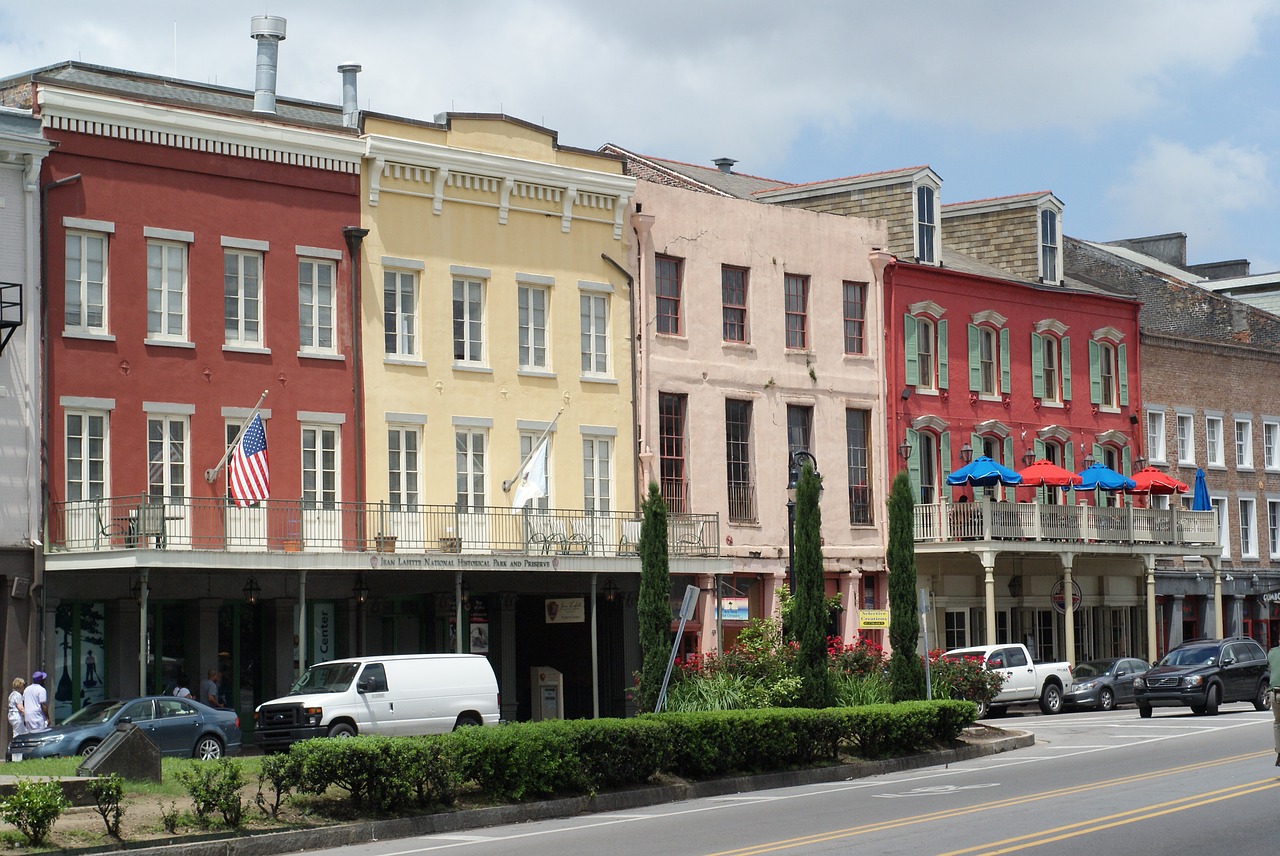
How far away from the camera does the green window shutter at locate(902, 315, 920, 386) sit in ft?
153

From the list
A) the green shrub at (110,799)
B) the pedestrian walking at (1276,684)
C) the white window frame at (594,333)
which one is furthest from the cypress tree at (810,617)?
the green shrub at (110,799)

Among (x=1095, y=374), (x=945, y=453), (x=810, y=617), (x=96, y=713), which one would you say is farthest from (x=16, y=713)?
(x=1095, y=374)

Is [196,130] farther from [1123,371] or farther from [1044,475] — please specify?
[1123,371]

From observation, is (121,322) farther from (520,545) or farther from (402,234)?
(520,545)

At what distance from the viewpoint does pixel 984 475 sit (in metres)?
45.8

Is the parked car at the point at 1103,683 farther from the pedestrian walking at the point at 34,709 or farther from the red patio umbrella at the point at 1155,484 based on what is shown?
the pedestrian walking at the point at 34,709

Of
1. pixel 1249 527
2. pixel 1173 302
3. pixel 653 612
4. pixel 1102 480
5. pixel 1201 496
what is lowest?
pixel 653 612

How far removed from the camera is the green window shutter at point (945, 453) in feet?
156

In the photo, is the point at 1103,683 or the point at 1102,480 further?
the point at 1102,480

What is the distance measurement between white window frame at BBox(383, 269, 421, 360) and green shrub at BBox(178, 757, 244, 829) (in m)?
16.9

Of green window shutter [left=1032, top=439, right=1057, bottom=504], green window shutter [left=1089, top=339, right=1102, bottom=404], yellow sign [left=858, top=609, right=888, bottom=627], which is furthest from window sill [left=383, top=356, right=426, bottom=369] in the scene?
green window shutter [left=1089, top=339, right=1102, bottom=404]

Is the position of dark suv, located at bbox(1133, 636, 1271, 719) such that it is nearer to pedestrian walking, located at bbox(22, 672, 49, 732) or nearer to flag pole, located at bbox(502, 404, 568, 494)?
flag pole, located at bbox(502, 404, 568, 494)

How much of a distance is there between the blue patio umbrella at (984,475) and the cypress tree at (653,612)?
1871 centimetres

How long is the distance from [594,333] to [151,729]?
47.5ft
